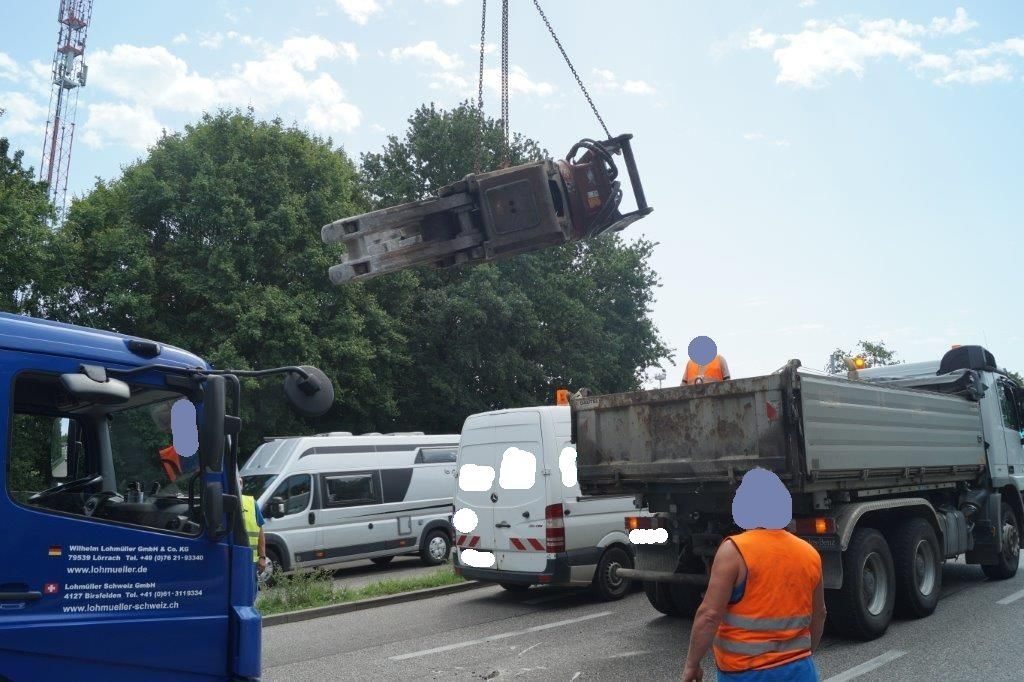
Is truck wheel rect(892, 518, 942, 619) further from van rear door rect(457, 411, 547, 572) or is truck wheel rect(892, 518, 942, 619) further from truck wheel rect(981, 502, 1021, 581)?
van rear door rect(457, 411, 547, 572)

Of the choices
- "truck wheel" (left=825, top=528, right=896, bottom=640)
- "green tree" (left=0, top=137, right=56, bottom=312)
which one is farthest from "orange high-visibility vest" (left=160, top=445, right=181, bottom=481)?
"green tree" (left=0, top=137, right=56, bottom=312)

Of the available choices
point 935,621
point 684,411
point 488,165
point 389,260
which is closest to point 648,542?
point 684,411

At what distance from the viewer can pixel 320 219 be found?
25.9 meters

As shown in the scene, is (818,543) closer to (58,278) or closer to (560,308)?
(58,278)

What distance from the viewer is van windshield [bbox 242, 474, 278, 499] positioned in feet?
51.3

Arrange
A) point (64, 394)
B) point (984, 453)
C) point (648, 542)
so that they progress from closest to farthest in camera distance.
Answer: point (64, 394)
point (648, 542)
point (984, 453)

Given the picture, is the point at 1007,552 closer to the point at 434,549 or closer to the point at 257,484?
the point at 434,549

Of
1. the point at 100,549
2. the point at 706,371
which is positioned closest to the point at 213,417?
the point at 100,549

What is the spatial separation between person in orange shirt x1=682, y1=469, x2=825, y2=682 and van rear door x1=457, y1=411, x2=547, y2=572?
6859 mm

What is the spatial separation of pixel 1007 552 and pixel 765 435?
635 centimetres

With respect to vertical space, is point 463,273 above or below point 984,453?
above

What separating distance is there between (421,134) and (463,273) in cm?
600

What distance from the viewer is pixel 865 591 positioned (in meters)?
8.32

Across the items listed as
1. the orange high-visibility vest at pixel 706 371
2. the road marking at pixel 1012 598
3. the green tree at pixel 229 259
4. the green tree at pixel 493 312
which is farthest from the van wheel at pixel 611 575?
the green tree at pixel 493 312
